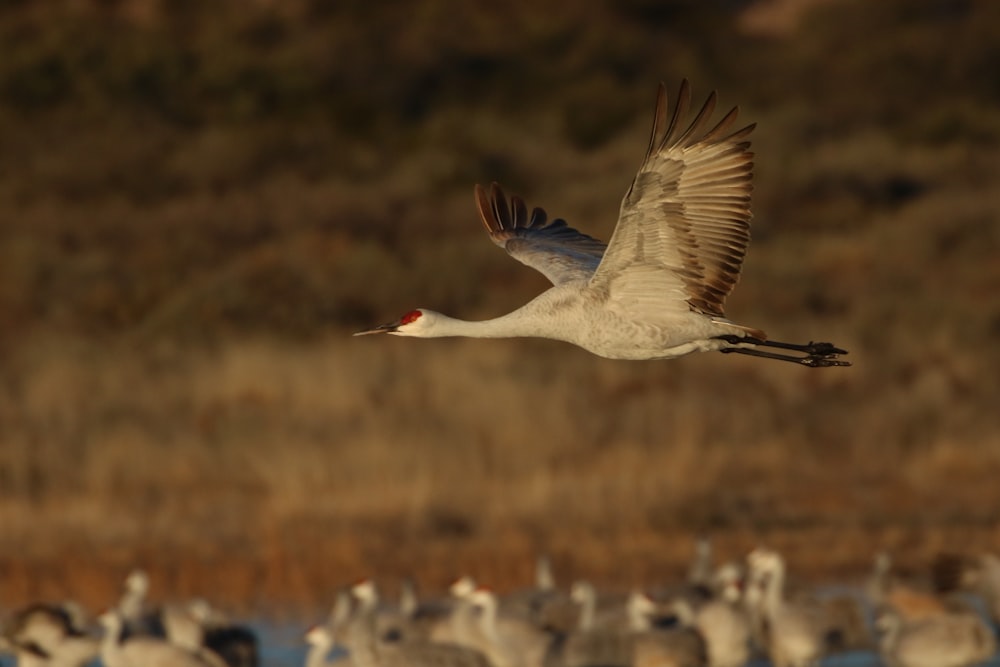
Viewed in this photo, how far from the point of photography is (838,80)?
39.6 meters

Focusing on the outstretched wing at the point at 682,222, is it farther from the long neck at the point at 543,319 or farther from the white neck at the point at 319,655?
the white neck at the point at 319,655

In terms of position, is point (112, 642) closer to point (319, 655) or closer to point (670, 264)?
point (319, 655)

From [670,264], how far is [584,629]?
12.6 ft

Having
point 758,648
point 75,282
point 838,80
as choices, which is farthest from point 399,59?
point 758,648

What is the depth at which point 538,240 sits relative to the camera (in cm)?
933

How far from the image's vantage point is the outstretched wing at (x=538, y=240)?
8.92m

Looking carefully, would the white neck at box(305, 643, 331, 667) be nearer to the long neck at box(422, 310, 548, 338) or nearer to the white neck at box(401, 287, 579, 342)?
the long neck at box(422, 310, 548, 338)

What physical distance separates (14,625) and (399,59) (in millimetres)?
28626

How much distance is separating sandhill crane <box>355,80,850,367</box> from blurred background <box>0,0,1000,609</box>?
604 centimetres

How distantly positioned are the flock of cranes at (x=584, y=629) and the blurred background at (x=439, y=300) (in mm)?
1656

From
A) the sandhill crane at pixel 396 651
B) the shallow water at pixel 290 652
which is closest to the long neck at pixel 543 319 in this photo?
the sandhill crane at pixel 396 651

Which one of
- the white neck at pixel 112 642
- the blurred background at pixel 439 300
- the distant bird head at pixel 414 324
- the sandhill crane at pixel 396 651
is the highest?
the blurred background at pixel 439 300

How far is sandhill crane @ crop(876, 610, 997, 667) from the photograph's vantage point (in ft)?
37.0

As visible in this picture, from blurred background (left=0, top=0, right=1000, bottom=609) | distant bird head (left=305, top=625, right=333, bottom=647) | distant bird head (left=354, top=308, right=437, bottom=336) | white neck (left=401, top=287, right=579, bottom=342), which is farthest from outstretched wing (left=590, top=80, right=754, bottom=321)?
blurred background (left=0, top=0, right=1000, bottom=609)
